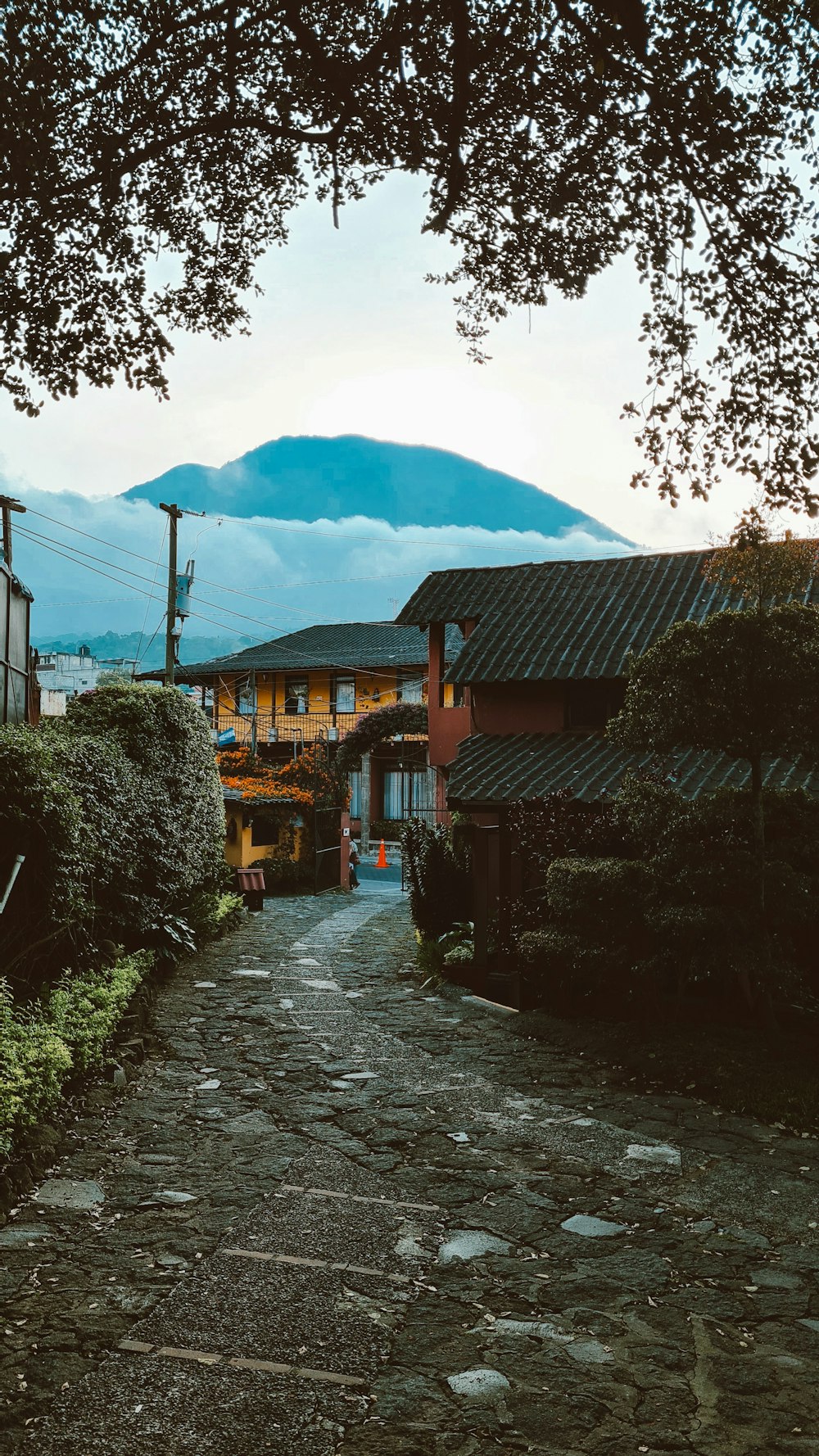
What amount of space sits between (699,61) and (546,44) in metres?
1.08

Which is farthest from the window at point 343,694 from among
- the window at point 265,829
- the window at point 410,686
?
the window at point 265,829

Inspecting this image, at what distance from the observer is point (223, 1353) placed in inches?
172

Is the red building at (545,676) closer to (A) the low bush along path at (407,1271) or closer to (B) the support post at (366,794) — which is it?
(A) the low bush along path at (407,1271)

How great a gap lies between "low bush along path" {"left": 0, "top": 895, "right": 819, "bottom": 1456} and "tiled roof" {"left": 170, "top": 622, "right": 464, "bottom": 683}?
32869mm

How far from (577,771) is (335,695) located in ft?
98.7

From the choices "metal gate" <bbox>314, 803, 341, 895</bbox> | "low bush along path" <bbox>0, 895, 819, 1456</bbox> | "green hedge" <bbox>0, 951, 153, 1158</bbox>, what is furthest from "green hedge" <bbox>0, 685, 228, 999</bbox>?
"metal gate" <bbox>314, 803, 341, 895</bbox>

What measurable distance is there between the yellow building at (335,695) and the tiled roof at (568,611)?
17650 millimetres

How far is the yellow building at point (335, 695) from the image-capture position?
134 feet

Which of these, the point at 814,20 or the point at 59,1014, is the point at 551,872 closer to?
the point at 59,1014

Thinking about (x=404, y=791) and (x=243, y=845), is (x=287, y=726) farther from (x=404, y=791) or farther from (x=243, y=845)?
(x=243, y=845)

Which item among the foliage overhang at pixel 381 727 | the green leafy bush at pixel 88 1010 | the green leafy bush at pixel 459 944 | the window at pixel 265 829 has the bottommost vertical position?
the green leafy bush at pixel 459 944

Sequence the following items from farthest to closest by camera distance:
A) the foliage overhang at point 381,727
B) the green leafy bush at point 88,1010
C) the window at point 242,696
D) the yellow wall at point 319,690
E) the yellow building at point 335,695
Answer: the window at point 242,696, the yellow wall at point 319,690, the yellow building at point 335,695, the foliage overhang at point 381,727, the green leafy bush at point 88,1010

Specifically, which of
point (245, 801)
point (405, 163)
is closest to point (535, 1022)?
point (405, 163)

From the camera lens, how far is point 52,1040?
300 inches
